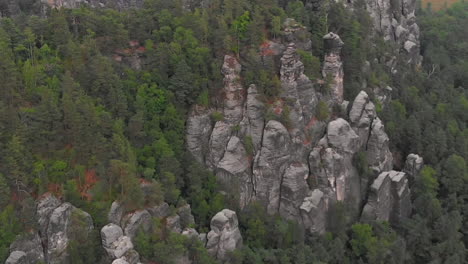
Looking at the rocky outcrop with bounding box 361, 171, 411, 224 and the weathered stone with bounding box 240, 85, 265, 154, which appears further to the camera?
the rocky outcrop with bounding box 361, 171, 411, 224

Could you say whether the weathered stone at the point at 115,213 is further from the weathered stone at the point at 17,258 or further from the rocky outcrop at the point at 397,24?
the rocky outcrop at the point at 397,24

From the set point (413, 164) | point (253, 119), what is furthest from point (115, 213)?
point (413, 164)

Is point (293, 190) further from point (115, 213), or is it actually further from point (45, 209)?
point (45, 209)

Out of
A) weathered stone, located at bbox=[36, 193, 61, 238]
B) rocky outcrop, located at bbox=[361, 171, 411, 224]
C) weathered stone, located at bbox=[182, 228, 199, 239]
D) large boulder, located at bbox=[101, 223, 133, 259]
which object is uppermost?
weathered stone, located at bbox=[36, 193, 61, 238]

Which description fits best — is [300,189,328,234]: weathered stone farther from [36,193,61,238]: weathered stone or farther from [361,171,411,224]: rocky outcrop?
[36,193,61,238]: weathered stone

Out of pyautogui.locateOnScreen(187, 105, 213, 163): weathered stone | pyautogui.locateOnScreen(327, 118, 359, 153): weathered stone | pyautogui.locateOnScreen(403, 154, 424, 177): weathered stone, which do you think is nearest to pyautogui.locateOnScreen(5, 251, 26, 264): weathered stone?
pyautogui.locateOnScreen(187, 105, 213, 163): weathered stone

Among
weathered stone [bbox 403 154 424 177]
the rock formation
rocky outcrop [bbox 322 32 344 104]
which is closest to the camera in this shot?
the rock formation
